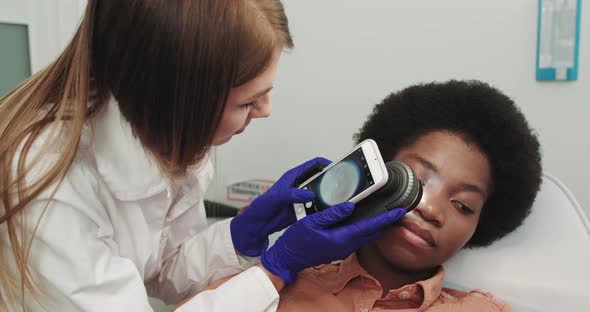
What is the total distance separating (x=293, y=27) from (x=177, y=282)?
2.94 ft

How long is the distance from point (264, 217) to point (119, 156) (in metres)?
0.33

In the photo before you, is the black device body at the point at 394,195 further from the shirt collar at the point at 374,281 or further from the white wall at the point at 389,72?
the white wall at the point at 389,72

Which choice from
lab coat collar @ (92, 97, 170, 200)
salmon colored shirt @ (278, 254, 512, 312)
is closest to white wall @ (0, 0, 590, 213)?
salmon colored shirt @ (278, 254, 512, 312)

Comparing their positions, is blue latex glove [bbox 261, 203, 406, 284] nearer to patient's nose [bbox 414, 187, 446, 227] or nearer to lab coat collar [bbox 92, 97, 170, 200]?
patient's nose [bbox 414, 187, 446, 227]

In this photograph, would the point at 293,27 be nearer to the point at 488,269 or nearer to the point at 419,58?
the point at 419,58

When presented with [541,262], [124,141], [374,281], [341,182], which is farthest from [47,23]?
[541,262]

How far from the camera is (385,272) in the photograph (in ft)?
3.17

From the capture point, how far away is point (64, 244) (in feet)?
2.25

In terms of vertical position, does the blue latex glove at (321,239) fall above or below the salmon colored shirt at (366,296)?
above

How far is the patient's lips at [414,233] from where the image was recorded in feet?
2.90

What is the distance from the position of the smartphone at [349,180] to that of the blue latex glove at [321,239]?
4cm

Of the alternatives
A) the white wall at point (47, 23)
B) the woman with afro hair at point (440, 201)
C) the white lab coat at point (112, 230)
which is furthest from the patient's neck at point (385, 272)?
the white wall at point (47, 23)

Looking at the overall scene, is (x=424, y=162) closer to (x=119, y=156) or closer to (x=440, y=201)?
(x=440, y=201)

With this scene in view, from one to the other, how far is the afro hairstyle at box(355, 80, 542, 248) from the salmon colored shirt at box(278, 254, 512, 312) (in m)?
0.17
